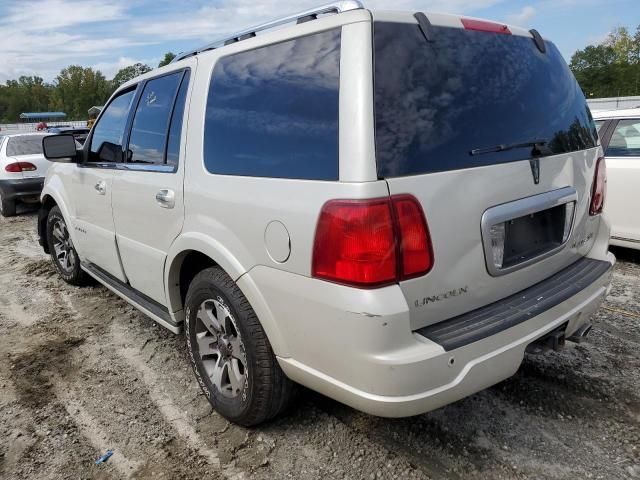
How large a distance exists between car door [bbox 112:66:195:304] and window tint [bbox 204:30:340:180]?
36 centimetres

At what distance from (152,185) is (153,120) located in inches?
17.7

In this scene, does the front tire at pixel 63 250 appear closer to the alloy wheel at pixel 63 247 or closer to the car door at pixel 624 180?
the alloy wheel at pixel 63 247

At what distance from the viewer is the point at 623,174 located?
514 cm

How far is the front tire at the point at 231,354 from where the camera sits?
2.36m

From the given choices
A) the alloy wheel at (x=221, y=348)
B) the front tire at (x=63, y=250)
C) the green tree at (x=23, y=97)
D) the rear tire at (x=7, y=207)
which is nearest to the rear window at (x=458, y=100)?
the alloy wheel at (x=221, y=348)

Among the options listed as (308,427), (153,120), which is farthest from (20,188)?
(308,427)

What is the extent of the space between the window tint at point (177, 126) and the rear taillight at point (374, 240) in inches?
50.9

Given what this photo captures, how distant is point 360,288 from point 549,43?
1.81 meters

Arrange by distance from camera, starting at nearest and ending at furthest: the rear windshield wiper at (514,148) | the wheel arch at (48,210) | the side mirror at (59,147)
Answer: the rear windshield wiper at (514,148), the side mirror at (59,147), the wheel arch at (48,210)

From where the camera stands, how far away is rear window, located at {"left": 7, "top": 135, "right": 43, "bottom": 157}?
978cm

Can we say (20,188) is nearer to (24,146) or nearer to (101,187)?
(24,146)

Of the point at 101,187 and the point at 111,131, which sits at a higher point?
the point at 111,131

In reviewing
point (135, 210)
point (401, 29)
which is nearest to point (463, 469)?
point (401, 29)

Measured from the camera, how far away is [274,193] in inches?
84.2
